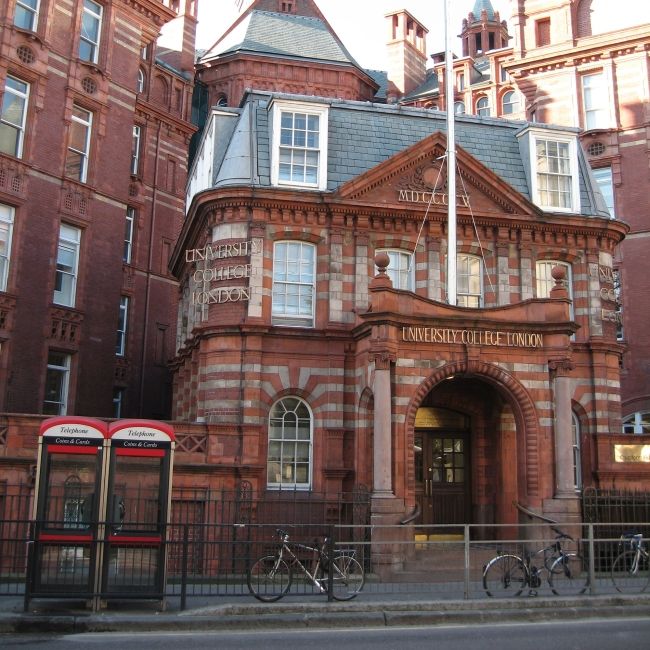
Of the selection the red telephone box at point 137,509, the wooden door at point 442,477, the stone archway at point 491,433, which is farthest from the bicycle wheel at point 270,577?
the wooden door at point 442,477

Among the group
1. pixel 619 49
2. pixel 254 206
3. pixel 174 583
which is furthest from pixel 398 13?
pixel 174 583

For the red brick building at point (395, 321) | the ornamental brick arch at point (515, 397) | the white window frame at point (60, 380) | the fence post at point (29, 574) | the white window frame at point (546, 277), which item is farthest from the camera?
the white window frame at point (60, 380)

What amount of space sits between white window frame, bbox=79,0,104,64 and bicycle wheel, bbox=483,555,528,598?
917 inches

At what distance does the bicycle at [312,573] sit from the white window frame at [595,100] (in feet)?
91.2

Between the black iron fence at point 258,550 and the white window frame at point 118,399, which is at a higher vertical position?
the white window frame at point 118,399

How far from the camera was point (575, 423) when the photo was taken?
24141mm

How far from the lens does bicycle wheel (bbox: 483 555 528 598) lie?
15.2 m

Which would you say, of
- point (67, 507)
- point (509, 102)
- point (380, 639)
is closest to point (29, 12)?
point (67, 507)

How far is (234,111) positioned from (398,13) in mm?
36007

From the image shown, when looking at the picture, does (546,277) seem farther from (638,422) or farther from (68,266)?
(68,266)

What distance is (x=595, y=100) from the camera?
37.6 m

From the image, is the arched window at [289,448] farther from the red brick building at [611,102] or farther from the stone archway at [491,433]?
the red brick building at [611,102]

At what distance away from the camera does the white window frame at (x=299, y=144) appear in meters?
23.5

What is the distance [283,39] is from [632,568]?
39.7 meters
